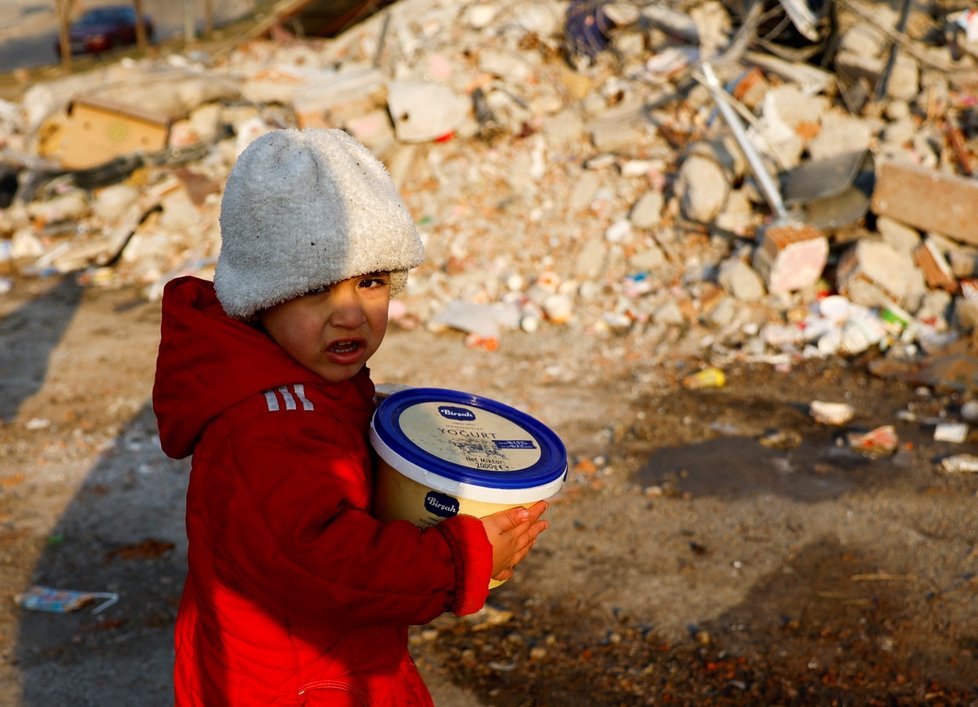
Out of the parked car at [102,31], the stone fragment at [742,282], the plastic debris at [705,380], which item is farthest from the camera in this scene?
the parked car at [102,31]

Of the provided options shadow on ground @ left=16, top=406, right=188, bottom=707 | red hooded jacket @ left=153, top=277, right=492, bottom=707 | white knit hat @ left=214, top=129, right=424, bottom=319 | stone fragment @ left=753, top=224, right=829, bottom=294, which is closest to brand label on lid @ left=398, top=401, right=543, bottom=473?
red hooded jacket @ left=153, top=277, right=492, bottom=707

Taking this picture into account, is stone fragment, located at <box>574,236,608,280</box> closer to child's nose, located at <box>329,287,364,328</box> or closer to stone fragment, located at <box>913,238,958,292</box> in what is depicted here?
stone fragment, located at <box>913,238,958,292</box>

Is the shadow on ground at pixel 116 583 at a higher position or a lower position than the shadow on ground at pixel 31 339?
higher

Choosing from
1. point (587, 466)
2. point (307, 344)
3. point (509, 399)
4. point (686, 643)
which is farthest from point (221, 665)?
point (509, 399)

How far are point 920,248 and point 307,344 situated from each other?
5892mm

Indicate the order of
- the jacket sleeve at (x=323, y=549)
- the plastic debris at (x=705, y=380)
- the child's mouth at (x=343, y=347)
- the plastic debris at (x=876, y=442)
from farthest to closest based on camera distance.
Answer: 1. the plastic debris at (x=705, y=380)
2. the plastic debris at (x=876, y=442)
3. the child's mouth at (x=343, y=347)
4. the jacket sleeve at (x=323, y=549)

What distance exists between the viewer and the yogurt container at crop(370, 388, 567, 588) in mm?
1697

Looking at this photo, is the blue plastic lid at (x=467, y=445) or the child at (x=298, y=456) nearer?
the child at (x=298, y=456)

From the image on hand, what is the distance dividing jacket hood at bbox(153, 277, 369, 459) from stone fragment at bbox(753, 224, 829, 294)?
5.39 m

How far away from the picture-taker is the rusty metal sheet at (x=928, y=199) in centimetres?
644

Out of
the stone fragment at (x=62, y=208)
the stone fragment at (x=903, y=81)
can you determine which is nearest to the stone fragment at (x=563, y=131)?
the stone fragment at (x=903, y=81)

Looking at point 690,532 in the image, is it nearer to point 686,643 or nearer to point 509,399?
point 686,643

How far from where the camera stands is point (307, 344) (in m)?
1.73

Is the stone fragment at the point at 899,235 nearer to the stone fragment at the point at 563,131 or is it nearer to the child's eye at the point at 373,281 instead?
the stone fragment at the point at 563,131
